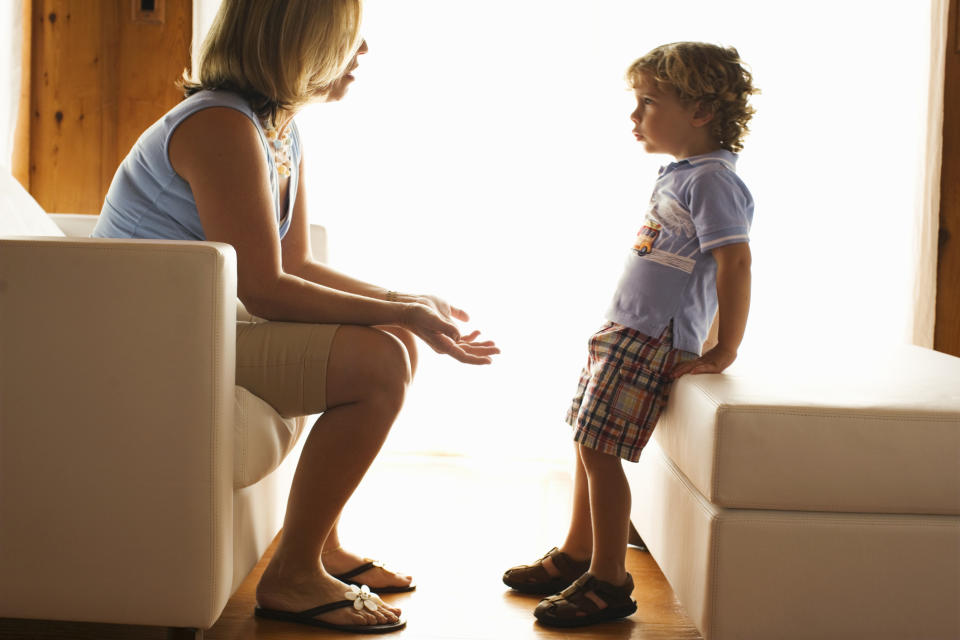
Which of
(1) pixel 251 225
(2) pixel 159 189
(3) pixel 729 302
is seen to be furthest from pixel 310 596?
(3) pixel 729 302

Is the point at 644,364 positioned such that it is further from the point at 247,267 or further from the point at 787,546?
the point at 247,267

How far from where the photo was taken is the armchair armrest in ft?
4.13

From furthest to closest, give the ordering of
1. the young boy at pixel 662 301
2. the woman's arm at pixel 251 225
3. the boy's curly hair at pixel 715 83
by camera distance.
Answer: the boy's curly hair at pixel 715 83 < the young boy at pixel 662 301 < the woman's arm at pixel 251 225

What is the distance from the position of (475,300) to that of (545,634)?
1344mm

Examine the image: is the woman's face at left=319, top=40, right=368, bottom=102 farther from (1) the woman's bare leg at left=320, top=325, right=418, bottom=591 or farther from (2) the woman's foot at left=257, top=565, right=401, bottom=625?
(2) the woman's foot at left=257, top=565, right=401, bottom=625

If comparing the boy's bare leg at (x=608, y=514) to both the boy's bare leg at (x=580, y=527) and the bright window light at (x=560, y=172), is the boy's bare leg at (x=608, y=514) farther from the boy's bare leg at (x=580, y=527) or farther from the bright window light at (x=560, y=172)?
the bright window light at (x=560, y=172)

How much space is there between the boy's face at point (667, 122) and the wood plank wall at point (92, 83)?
162 centimetres

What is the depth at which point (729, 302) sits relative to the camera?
1.56 meters

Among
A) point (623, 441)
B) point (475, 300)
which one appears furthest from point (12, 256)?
point (475, 300)

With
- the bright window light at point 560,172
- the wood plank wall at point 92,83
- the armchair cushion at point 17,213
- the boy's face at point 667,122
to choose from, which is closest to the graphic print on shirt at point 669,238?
the boy's face at point 667,122

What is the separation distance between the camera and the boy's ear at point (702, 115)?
1714 mm

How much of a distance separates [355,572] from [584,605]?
0.43 metres

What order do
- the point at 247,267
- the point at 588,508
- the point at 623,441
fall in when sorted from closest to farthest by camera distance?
the point at 247,267 → the point at 623,441 → the point at 588,508

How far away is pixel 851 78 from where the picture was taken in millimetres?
2775
